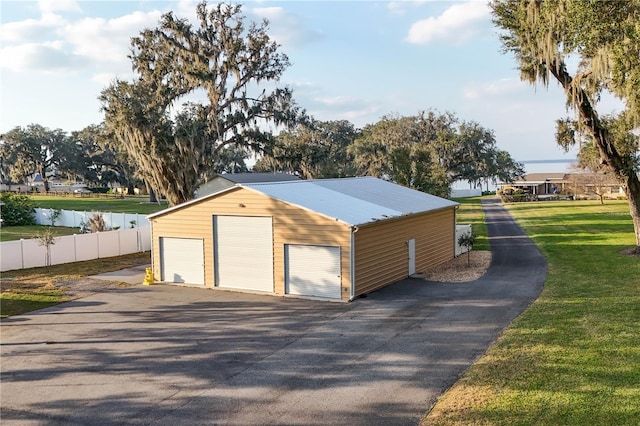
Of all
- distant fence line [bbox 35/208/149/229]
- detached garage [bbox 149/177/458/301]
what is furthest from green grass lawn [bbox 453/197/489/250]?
distant fence line [bbox 35/208/149/229]

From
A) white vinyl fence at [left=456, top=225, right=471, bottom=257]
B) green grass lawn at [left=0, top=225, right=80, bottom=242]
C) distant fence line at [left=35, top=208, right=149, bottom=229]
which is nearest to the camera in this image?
white vinyl fence at [left=456, top=225, right=471, bottom=257]

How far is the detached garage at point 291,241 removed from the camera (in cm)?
1599

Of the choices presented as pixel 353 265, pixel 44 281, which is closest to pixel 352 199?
pixel 353 265

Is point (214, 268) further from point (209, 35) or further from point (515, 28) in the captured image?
point (209, 35)

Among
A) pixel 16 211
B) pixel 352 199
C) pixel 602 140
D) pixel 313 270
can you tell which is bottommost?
pixel 313 270

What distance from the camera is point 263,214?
1714 centimetres

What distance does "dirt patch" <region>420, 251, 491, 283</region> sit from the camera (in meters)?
18.7

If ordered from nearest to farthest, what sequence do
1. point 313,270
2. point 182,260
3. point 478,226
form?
1. point 313,270
2. point 182,260
3. point 478,226

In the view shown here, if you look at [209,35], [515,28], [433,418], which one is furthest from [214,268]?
[209,35]

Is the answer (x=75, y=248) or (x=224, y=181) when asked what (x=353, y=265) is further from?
(x=224, y=181)

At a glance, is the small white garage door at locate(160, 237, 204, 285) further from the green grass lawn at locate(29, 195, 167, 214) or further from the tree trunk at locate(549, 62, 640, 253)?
the green grass lawn at locate(29, 195, 167, 214)

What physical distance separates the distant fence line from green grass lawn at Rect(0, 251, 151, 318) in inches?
262

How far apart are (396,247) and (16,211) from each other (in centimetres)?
3118

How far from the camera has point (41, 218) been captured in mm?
38438
